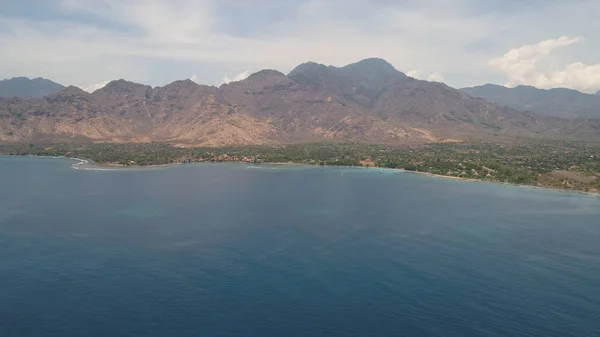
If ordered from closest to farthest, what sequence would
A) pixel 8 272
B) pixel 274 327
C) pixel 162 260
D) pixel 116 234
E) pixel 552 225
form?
pixel 274 327 → pixel 8 272 → pixel 162 260 → pixel 116 234 → pixel 552 225

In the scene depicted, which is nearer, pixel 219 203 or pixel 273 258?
pixel 273 258

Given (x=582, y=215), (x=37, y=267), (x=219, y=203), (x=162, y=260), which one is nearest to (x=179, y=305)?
(x=162, y=260)

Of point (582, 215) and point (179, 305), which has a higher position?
point (582, 215)

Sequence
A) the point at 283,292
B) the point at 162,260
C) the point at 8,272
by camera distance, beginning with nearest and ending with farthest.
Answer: the point at 283,292 → the point at 8,272 → the point at 162,260

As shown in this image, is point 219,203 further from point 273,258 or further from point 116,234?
point 273,258

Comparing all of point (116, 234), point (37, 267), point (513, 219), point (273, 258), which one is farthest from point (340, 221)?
point (37, 267)

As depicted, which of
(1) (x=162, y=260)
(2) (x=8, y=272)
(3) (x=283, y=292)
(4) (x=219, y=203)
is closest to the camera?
(3) (x=283, y=292)

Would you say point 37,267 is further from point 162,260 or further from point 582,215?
point 582,215
